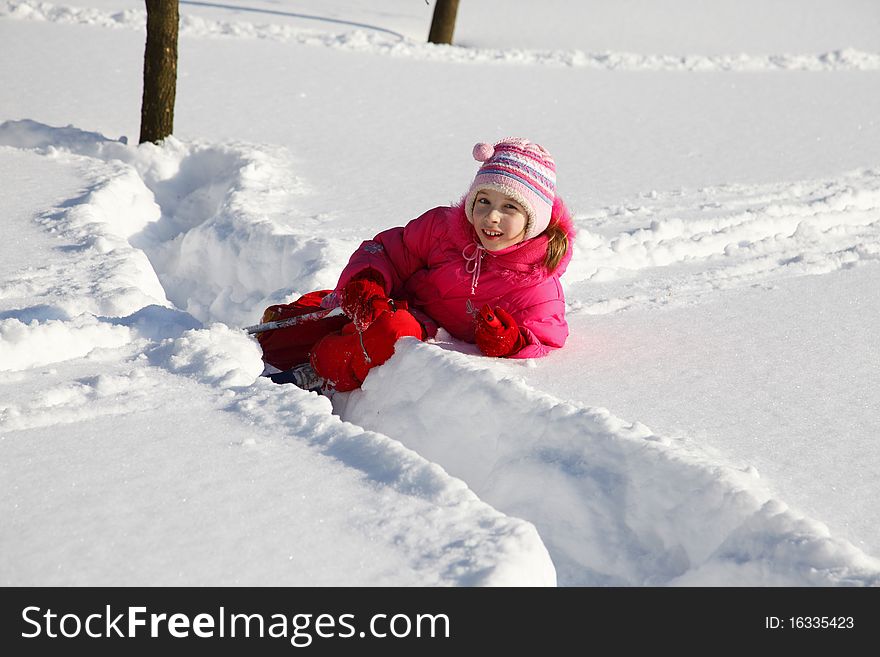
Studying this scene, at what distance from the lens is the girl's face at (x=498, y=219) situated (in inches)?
→ 135

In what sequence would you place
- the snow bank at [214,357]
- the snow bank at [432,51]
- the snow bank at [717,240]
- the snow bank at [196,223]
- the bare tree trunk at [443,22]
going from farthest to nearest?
the bare tree trunk at [443,22], the snow bank at [432,51], the snow bank at [717,240], the snow bank at [196,223], the snow bank at [214,357]

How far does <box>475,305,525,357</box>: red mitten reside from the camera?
3.32 metres

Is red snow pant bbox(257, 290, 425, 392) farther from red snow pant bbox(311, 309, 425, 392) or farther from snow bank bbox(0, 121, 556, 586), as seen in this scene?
snow bank bbox(0, 121, 556, 586)

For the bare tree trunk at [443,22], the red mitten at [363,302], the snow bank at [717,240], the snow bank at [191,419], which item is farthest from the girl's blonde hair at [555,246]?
the bare tree trunk at [443,22]

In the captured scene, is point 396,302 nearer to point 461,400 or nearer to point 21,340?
point 461,400

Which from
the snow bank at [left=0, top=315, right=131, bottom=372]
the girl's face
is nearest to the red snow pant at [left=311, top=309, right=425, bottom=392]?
the girl's face

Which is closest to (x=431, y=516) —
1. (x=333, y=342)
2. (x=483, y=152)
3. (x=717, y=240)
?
(x=333, y=342)

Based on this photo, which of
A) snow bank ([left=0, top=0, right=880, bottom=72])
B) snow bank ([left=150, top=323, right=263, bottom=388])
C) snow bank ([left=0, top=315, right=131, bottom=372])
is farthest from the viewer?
snow bank ([left=0, top=0, right=880, bottom=72])

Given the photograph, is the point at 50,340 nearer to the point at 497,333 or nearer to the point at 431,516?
the point at 497,333

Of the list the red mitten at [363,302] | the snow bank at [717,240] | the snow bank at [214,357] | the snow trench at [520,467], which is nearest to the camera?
the snow trench at [520,467]

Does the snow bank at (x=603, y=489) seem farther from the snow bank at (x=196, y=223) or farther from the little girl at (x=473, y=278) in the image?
the snow bank at (x=196, y=223)

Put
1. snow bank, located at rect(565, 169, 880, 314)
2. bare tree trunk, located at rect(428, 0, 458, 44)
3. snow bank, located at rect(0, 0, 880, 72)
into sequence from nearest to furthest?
snow bank, located at rect(565, 169, 880, 314) < snow bank, located at rect(0, 0, 880, 72) < bare tree trunk, located at rect(428, 0, 458, 44)
